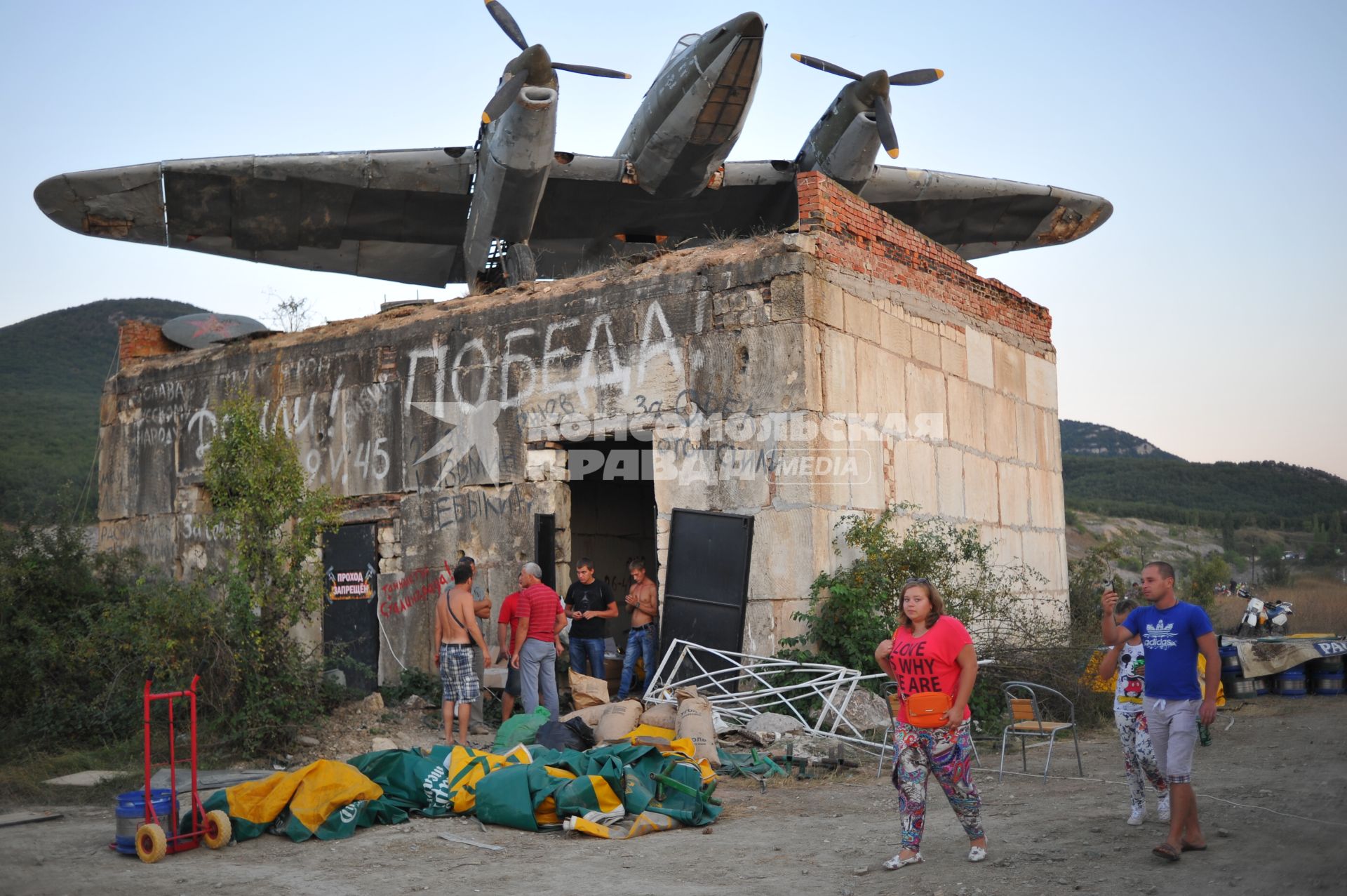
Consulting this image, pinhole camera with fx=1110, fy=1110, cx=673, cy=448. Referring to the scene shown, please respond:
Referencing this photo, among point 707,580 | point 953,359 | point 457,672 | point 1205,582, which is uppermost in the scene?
point 953,359

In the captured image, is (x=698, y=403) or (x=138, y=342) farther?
(x=138, y=342)

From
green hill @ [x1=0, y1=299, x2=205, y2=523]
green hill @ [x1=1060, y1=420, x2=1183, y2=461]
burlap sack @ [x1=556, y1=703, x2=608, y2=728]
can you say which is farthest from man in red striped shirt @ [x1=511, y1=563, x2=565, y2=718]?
green hill @ [x1=1060, y1=420, x2=1183, y2=461]

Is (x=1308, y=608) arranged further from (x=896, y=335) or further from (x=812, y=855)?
(x=812, y=855)

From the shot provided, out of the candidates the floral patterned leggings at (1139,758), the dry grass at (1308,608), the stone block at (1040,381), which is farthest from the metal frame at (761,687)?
the dry grass at (1308,608)

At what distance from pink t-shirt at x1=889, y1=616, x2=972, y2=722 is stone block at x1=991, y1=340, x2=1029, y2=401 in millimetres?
8108

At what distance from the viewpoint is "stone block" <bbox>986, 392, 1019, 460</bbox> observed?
1244 cm

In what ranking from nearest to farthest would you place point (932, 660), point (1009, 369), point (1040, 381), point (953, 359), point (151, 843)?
point (932, 660) < point (151, 843) < point (953, 359) < point (1009, 369) < point (1040, 381)

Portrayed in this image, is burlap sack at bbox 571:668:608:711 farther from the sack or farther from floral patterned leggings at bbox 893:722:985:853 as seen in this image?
the sack

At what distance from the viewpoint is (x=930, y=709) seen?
5.08 meters

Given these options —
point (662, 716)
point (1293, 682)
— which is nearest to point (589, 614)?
point (662, 716)

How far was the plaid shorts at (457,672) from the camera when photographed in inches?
352

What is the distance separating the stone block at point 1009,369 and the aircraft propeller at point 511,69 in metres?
7.62

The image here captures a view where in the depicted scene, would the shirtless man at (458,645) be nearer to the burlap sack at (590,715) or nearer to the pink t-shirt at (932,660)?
the burlap sack at (590,715)

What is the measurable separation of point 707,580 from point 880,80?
11.9 meters
